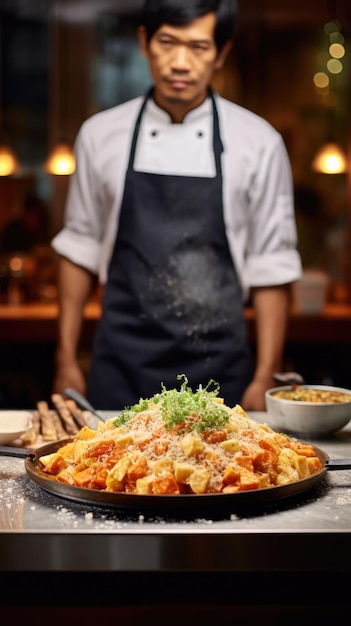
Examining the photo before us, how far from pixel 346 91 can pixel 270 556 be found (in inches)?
246

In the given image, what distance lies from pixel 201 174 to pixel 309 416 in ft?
5.04

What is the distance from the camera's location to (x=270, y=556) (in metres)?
1.38

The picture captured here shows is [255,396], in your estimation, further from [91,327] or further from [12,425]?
[91,327]

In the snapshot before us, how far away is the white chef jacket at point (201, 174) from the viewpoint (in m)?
3.39

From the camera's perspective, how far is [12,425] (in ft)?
6.63

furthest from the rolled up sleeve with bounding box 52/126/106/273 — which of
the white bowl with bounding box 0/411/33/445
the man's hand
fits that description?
the white bowl with bounding box 0/411/33/445

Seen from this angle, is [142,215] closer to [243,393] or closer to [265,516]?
[243,393]

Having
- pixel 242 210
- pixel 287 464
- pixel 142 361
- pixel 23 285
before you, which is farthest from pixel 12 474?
pixel 23 285

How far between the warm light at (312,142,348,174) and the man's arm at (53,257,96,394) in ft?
11.2

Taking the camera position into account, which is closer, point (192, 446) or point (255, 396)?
point (192, 446)

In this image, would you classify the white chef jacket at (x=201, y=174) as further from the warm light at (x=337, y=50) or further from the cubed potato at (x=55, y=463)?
the warm light at (x=337, y=50)

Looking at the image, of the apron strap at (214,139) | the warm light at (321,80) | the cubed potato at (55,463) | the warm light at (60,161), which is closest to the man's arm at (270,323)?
the apron strap at (214,139)

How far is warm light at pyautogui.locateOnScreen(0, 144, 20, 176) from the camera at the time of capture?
6668mm

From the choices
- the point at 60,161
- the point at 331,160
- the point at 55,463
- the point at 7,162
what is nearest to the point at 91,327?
the point at 60,161
